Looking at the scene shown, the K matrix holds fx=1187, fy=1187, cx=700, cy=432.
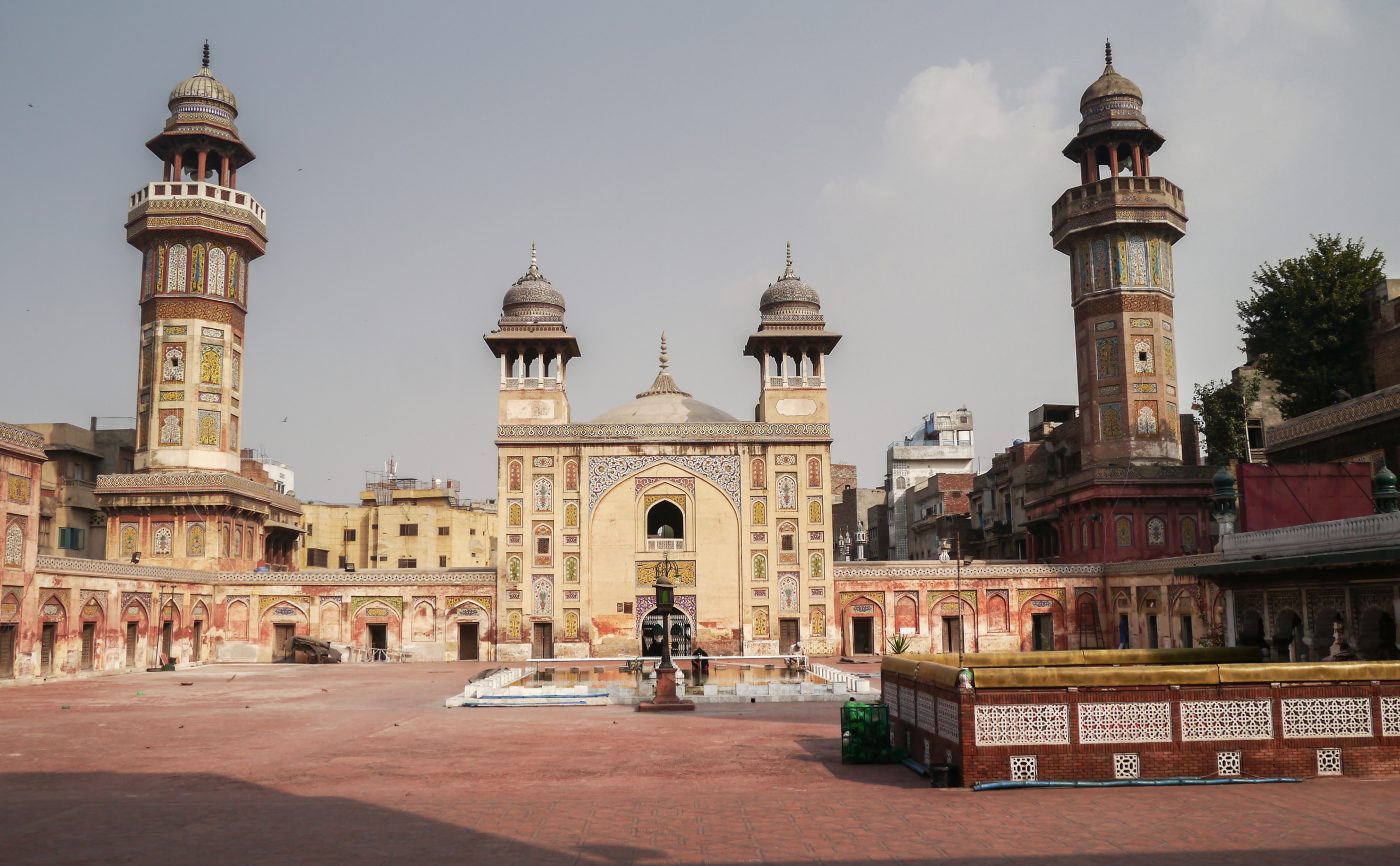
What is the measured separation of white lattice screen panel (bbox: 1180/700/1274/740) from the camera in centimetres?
1277

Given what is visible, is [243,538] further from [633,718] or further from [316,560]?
[633,718]

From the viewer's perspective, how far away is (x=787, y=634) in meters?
40.5

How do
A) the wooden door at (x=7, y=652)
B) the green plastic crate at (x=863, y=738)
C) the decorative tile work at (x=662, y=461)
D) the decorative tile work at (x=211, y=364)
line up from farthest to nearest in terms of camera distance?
1. the decorative tile work at (x=211, y=364)
2. the decorative tile work at (x=662, y=461)
3. the wooden door at (x=7, y=652)
4. the green plastic crate at (x=863, y=738)

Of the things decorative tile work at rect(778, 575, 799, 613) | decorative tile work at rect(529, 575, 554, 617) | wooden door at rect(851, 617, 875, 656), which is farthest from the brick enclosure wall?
wooden door at rect(851, 617, 875, 656)

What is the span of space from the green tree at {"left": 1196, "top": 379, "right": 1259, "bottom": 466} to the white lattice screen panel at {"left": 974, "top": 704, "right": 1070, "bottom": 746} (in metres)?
32.3

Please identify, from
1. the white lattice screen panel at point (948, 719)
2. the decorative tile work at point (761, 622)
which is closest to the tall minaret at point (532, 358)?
the decorative tile work at point (761, 622)

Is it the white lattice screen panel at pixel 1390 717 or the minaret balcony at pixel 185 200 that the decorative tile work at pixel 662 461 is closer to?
the minaret balcony at pixel 185 200

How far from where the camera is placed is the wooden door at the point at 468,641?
41.5 m

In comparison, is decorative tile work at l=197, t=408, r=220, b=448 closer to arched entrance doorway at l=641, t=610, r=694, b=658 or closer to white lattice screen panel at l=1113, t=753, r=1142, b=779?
arched entrance doorway at l=641, t=610, r=694, b=658

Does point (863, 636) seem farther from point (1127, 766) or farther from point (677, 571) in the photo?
point (1127, 766)

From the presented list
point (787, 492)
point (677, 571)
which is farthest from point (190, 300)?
point (787, 492)

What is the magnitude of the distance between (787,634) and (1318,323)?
66.0 feet

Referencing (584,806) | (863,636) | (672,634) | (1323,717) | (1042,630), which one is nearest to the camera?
(584,806)

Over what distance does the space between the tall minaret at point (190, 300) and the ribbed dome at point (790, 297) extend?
753 inches
